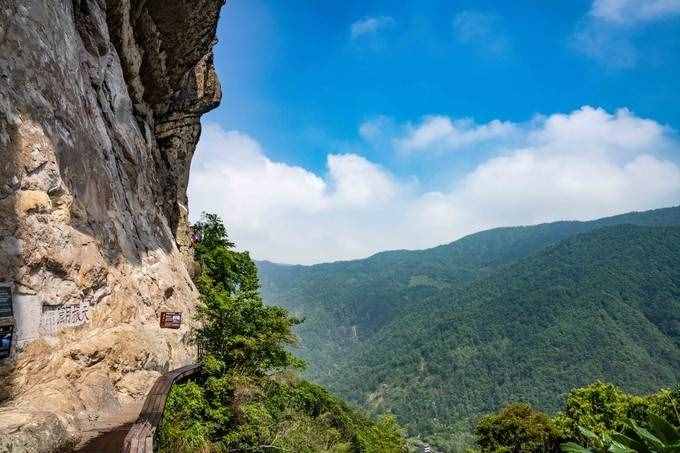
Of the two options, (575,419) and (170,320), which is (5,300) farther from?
(575,419)

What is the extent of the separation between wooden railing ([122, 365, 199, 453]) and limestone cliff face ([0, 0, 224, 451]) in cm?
83

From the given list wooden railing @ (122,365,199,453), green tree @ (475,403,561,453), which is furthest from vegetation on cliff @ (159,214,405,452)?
green tree @ (475,403,561,453)

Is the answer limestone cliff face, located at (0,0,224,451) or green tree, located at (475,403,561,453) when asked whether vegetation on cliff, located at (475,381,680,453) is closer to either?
green tree, located at (475,403,561,453)

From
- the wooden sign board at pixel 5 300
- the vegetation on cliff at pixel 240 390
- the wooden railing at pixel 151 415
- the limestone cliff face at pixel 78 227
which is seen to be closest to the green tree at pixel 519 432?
the vegetation on cliff at pixel 240 390

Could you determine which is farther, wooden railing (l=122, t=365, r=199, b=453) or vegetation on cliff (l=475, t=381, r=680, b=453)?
vegetation on cliff (l=475, t=381, r=680, b=453)

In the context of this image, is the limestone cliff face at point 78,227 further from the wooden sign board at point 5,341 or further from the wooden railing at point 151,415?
the wooden railing at point 151,415

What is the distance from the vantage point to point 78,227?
12039mm

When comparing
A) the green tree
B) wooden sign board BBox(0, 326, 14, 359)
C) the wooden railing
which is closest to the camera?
the wooden railing

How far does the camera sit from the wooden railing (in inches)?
299

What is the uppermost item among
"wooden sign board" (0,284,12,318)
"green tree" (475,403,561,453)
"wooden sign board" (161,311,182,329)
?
"wooden sign board" (0,284,12,318)

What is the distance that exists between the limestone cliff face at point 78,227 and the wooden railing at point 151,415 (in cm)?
83

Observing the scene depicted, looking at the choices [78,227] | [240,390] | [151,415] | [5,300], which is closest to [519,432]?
[240,390]

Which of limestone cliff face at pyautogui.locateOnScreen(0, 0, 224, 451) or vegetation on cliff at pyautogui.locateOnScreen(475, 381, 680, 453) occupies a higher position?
limestone cliff face at pyautogui.locateOnScreen(0, 0, 224, 451)

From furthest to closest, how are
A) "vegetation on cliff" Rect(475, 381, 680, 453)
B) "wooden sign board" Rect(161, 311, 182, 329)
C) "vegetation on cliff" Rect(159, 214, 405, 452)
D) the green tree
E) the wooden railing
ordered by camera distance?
the green tree, "vegetation on cliff" Rect(475, 381, 680, 453), "wooden sign board" Rect(161, 311, 182, 329), "vegetation on cliff" Rect(159, 214, 405, 452), the wooden railing
